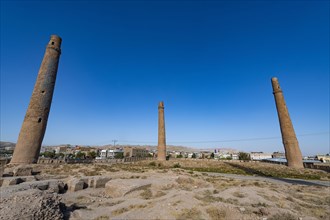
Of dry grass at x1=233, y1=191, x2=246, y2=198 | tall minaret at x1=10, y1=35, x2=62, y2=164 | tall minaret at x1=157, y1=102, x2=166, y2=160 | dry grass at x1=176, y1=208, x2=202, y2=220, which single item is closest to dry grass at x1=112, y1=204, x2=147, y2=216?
dry grass at x1=176, y1=208, x2=202, y2=220

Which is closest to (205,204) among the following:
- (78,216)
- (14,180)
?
(78,216)

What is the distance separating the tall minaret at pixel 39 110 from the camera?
46.9 feet

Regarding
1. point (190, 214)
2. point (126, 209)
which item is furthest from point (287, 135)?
point (126, 209)

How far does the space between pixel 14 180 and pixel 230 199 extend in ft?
→ 36.4

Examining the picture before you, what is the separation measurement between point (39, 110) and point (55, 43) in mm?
7630

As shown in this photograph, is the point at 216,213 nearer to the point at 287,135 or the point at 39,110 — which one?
the point at 39,110

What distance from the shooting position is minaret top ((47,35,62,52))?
17.7 metres

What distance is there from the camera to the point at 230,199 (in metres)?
7.62

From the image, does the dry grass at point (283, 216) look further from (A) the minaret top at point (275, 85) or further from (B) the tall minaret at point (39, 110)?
(A) the minaret top at point (275, 85)

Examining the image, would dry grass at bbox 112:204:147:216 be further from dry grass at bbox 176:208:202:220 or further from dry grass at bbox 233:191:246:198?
dry grass at bbox 233:191:246:198

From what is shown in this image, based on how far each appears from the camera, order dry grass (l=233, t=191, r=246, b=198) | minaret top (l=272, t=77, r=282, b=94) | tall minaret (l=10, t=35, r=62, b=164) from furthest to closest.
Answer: minaret top (l=272, t=77, r=282, b=94) < tall minaret (l=10, t=35, r=62, b=164) < dry grass (l=233, t=191, r=246, b=198)

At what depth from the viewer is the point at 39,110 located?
15508 millimetres

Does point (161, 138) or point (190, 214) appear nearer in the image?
point (190, 214)

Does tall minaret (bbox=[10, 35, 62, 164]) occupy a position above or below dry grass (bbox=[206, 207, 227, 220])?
above
